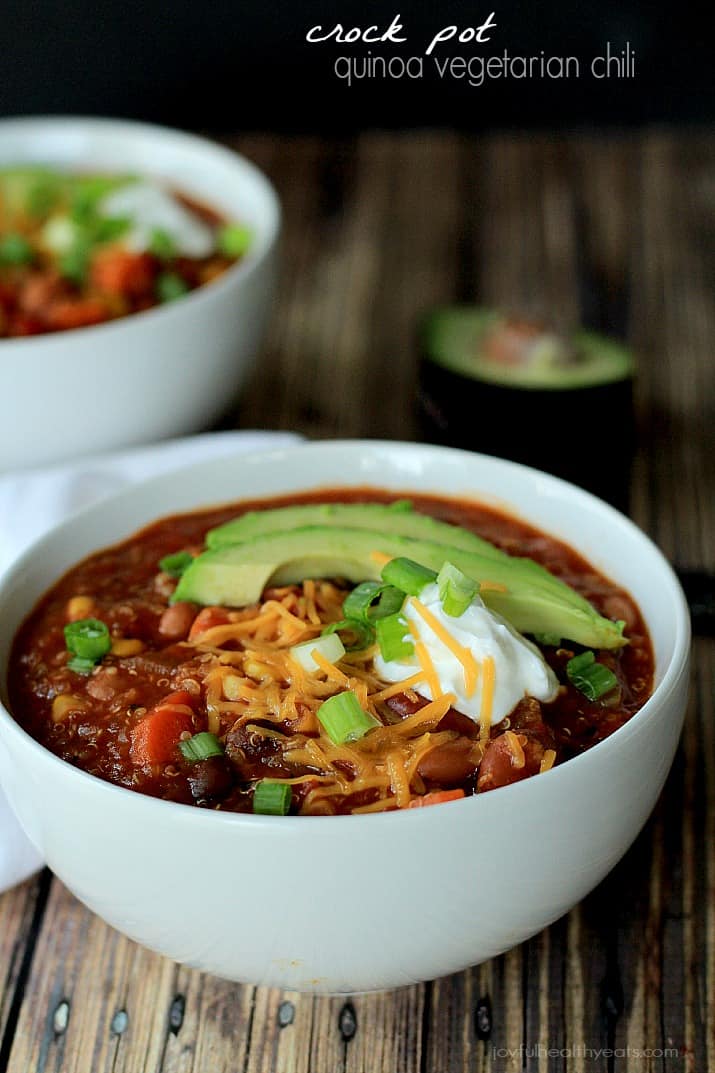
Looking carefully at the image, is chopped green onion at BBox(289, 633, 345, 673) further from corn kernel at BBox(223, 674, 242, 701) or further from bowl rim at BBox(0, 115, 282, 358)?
bowl rim at BBox(0, 115, 282, 358)

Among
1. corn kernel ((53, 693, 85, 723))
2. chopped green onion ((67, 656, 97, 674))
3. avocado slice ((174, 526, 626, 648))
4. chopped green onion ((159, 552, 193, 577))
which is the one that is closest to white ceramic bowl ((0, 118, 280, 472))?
chopped green onion ((159, 552, 193, 577))

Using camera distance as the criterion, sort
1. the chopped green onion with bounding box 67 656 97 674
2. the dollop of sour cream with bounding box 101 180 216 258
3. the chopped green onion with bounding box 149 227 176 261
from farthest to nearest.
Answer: the dollop of sour cream with bounding box 101 180 216 258 → the chopped green onion with bounding box 149 227 176 261 → the chopped green onion with bounding box 67 656 97 674

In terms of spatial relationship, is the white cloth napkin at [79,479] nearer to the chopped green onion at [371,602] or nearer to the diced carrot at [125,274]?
the diced carrot at [125,274]

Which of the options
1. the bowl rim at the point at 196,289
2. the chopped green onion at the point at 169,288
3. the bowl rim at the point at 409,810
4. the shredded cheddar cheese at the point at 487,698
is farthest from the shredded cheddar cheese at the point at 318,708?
the chopped green onion at the point at 169,288

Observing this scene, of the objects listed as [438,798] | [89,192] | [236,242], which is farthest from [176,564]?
[89,192]

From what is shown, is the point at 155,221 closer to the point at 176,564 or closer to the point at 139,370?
the point at 139,370
